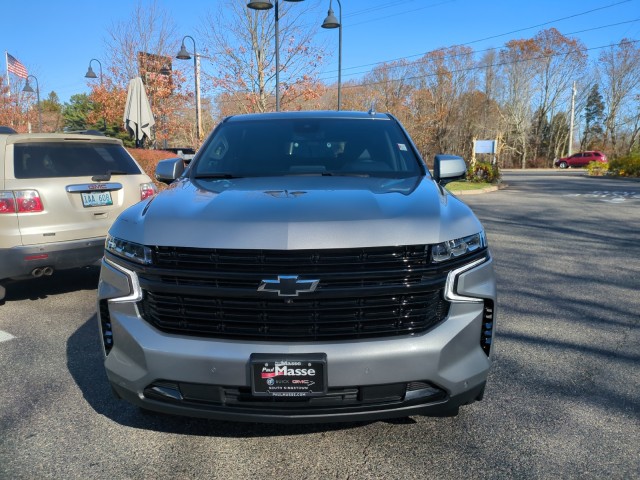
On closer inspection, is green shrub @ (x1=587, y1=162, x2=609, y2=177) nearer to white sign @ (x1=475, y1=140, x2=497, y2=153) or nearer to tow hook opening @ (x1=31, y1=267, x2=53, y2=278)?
white sign @ (x1=475, y1=140, x2=497, y2=153)

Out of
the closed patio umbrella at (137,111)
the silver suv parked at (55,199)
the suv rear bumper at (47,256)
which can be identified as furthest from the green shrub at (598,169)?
the suv rear bumper at (47,256)

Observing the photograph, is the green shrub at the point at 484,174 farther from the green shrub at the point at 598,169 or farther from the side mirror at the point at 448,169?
the side mirror at the point at 448,169

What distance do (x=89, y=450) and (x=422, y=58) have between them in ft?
169

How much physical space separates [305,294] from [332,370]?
0.34 metres

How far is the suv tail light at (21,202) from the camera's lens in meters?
4.95

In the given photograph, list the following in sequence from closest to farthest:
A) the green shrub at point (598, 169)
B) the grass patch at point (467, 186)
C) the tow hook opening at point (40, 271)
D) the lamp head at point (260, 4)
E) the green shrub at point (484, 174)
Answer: the tow hook opening at point (40, 271) < the lamp head at point (260, 4) < the grass patch at point (467, 186) < the green shrub at point (484, 174) < the green shrub at point (598, 169)

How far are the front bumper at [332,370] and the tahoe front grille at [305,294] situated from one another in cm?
6

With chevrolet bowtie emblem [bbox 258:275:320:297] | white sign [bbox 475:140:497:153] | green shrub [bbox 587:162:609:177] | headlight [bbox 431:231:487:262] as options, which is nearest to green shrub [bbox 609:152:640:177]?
green shrub [bbox 587:162:609:177]

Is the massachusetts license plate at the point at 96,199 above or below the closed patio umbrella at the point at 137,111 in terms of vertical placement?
below

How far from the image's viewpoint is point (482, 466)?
2523mm

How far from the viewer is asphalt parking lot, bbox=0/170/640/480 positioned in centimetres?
253

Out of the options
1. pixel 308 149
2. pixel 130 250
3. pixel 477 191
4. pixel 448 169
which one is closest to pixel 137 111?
pixel 308 149

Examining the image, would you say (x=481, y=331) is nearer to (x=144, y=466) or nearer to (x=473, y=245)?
(x=473, y=245)

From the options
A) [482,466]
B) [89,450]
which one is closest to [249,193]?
[89,450]
